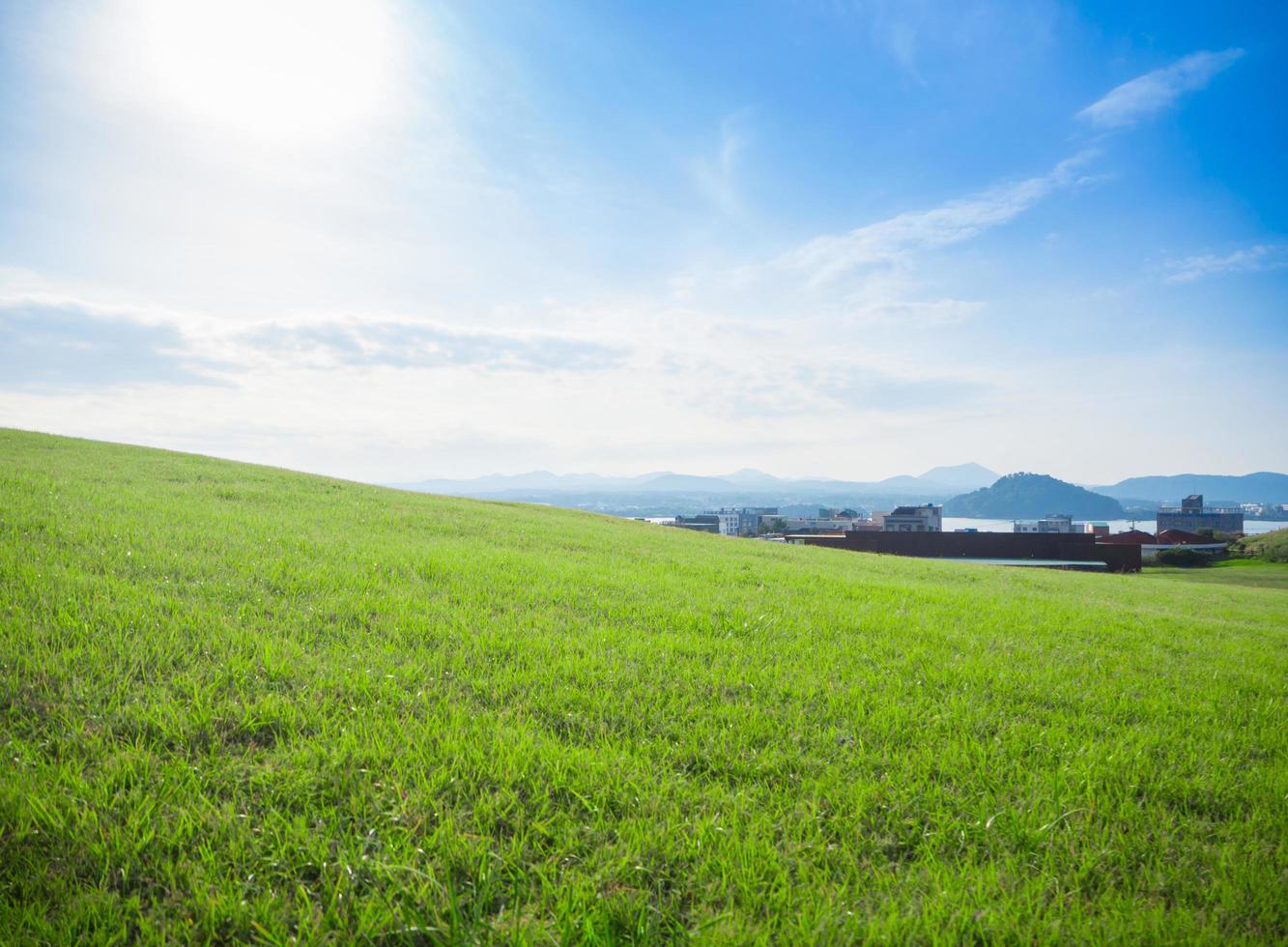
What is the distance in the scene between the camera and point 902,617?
7.72 meters

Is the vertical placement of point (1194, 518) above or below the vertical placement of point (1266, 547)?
above

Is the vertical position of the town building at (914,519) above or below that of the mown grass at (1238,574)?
above

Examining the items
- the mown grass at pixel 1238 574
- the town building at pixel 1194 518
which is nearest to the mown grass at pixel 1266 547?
the mown grass at pixel 1238 574

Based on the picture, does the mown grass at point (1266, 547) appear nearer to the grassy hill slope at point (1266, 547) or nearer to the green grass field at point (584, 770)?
the grassy hill slope at point (1266, 547)

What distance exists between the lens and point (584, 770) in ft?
11.6

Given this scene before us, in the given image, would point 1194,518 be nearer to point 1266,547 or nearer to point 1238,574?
point 1266,547

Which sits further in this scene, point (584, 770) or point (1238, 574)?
point (1238, 574)

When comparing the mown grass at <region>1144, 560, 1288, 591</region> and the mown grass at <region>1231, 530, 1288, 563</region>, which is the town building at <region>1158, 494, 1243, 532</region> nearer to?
the mown grass at <region>1231, 530, 1288, 563</region>

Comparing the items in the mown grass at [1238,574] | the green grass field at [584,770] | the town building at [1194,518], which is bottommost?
the mown grass at [1238,574]

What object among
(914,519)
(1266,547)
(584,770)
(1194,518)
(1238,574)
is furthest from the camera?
(1194,518)

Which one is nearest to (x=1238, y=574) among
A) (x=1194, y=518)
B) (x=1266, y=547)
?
(x=1266, y=547)

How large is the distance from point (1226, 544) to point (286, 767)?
338ft

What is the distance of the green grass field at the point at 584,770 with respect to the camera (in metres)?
2.59

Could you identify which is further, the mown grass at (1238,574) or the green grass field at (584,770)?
the mown grass at (1238,574)
